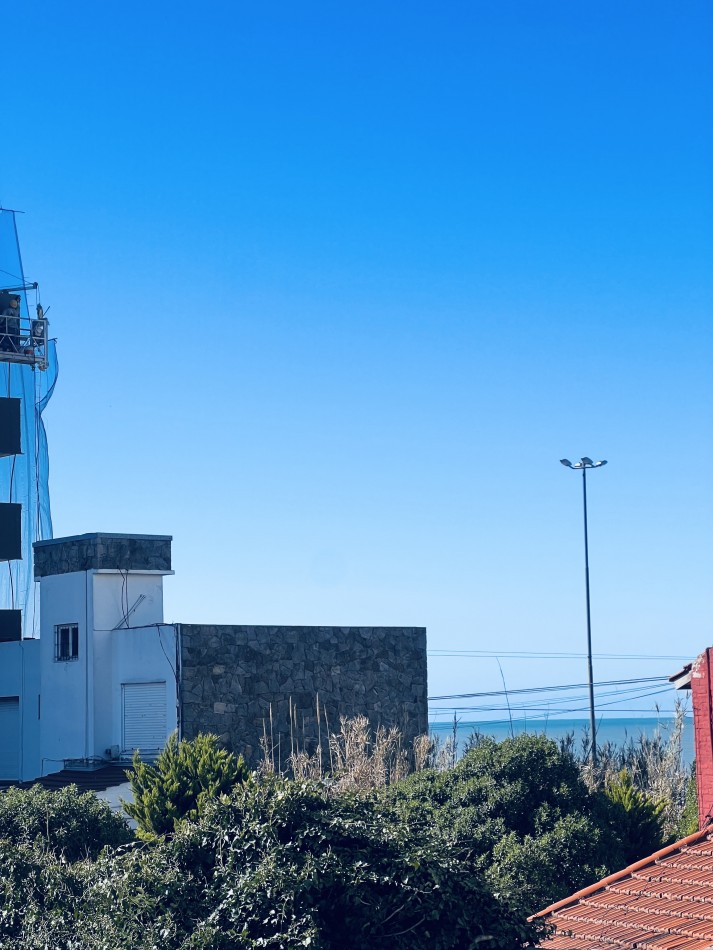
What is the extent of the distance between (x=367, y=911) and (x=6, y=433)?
1131 inches

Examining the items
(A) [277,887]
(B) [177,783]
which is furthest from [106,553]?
(A) [277,887]

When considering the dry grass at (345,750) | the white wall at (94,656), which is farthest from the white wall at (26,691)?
the dry grass at (345,750)

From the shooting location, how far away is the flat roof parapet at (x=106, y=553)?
27.4 meters

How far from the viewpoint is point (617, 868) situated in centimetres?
1686

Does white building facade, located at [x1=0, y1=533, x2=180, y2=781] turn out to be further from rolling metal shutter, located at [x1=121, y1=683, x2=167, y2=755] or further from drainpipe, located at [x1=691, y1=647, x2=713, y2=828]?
drainpipe, located at [x1=691, y1=647, x2=713, y2=828]

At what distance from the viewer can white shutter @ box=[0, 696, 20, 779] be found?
29938 millimetres

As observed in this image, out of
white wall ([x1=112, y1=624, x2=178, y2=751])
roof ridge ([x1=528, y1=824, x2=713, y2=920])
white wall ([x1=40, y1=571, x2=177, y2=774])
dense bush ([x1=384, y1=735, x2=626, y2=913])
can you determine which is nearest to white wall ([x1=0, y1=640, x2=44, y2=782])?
white wall ([x1=40, y1=571, x2=177, y2=774])

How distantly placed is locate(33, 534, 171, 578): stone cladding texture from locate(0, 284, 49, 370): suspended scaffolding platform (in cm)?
933

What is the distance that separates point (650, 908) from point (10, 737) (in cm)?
2135

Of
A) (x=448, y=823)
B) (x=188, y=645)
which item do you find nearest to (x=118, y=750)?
(x=188, y=645)

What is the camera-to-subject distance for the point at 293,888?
888 centimetres

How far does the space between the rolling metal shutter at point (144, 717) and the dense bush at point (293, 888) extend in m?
15.7

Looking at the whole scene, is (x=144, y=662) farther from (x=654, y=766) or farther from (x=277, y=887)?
(x=277, y=887)

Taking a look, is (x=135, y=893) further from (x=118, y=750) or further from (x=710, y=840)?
(x=118, y=750)
